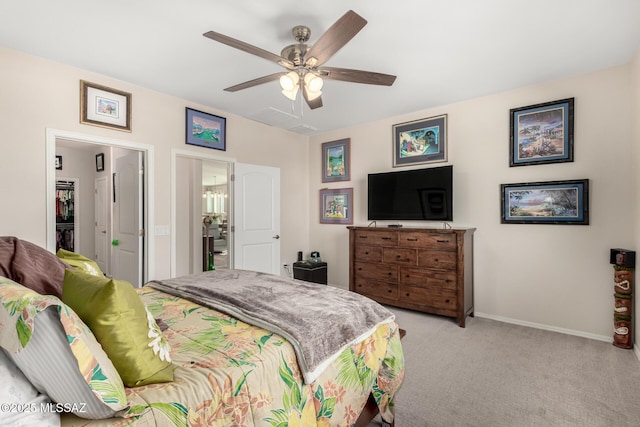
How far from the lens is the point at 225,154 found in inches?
164

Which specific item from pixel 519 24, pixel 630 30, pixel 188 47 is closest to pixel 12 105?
pixel 188 47

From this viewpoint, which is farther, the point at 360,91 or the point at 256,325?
the point at 360,91

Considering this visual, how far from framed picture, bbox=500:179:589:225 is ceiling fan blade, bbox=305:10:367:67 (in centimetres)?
258

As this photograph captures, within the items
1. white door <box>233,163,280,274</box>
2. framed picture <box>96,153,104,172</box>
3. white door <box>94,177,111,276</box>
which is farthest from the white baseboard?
framed picture <box>96,153,104,172</box>

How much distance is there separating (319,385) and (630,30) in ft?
10.9

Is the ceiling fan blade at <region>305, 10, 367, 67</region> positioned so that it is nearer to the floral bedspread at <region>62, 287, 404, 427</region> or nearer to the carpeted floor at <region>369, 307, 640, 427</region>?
the floral bedspread at <region>62, 287, 404, 427</region>

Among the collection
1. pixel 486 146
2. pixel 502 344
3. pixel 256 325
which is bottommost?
pixel 502 344

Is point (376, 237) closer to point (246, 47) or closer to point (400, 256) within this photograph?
point (400, 256)

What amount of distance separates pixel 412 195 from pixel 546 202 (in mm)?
1404

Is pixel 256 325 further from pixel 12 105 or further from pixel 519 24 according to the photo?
pixel 12 105

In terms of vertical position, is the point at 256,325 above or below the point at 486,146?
below

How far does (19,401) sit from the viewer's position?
81 centimetres

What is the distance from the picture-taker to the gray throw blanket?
1.40 metres

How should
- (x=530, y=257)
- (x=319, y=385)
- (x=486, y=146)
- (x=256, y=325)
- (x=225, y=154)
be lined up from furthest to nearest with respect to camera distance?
(x=225, y=154) → (x=486, y=146) → (x=530, y=257) → (x=256, y=325) → (x=319, y=385)
